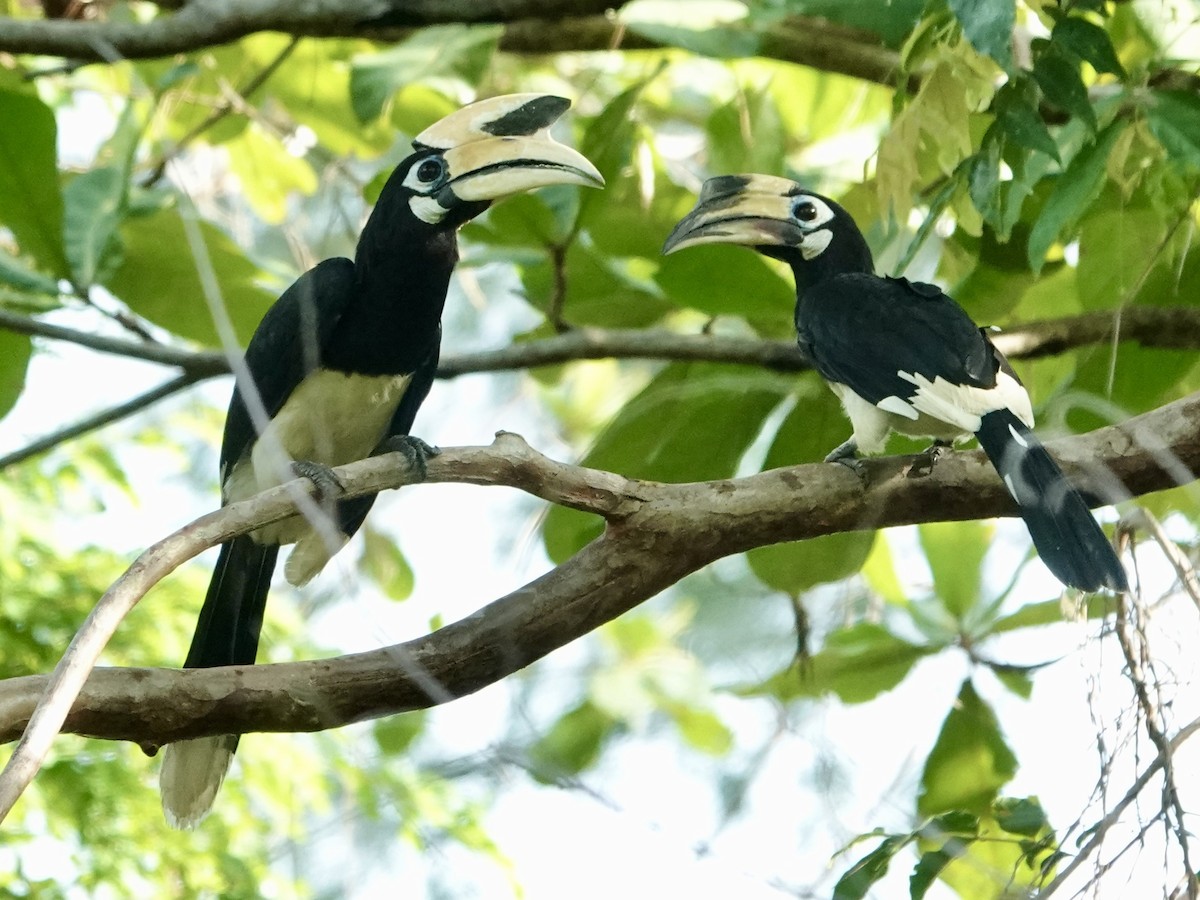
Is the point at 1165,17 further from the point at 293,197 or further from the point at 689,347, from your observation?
→ the point at 293,197

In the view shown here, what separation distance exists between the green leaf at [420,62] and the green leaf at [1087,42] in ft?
3.29

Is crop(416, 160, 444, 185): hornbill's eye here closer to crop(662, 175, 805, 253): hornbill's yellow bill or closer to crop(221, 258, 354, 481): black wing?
crop(221, 258, 354, 481): black wing

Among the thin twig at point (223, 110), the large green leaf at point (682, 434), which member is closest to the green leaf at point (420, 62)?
the thin twig at point (223, 110)

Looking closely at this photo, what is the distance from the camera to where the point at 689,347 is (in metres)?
2.33

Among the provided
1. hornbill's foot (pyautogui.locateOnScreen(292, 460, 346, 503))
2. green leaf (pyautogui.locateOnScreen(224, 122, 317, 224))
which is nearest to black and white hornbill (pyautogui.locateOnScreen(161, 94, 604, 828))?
hornbill's foot (pyautogui.locateOnScreen(292, 460, 346, 503))

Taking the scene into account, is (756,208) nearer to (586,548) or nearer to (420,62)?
(420,62)

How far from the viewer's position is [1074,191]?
162 centimetres

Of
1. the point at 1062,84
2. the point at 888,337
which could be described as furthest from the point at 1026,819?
the point at 1062,84

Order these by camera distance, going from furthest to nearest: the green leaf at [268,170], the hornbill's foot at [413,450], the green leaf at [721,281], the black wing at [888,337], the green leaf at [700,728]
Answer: the green leaf at [268,170]
the green leaf at [700,728]
the green leaf at [721,281]
the black wing at [888,337]
the hornbill's foot at [413,450]

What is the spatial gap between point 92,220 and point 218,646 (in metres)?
0.69

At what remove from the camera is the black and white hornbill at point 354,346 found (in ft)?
7.22

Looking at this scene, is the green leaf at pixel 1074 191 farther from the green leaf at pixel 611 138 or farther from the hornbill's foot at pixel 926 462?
the green leaf at pixel 611 138

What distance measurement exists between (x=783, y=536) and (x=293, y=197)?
3.03 meters

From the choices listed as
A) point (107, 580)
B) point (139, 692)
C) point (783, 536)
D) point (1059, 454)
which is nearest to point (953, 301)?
point (1059, 454)
